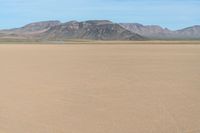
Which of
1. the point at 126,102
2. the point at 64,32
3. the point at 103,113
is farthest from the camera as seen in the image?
the point at 64,32

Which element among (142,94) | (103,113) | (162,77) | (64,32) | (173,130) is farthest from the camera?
(64,32)

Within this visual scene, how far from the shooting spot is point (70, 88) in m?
11.1

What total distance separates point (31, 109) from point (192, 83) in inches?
223

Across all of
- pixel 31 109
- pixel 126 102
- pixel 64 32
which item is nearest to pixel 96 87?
pixel 126 102

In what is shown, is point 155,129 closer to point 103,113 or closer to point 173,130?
point 173,130

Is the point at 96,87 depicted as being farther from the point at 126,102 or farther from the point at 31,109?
the point at 31,109

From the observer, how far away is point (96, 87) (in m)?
11.3

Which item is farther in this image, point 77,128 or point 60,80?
point 60,80

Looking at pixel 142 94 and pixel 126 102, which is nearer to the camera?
pixel 126 102

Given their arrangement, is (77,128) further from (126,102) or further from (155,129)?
(126,102)

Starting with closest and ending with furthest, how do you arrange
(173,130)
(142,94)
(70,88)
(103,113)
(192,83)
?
(173,130) < (103,113) < (142,94) < (70,88) < (192,83)

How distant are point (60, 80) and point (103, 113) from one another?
17.3 feet

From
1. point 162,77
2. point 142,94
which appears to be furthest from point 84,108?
point 162,77

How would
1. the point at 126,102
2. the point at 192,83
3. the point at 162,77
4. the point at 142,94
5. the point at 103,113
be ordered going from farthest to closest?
the point at 162,77
the point at 192,83
the point at 142,94
the point at 126,102
the point at 103,113
